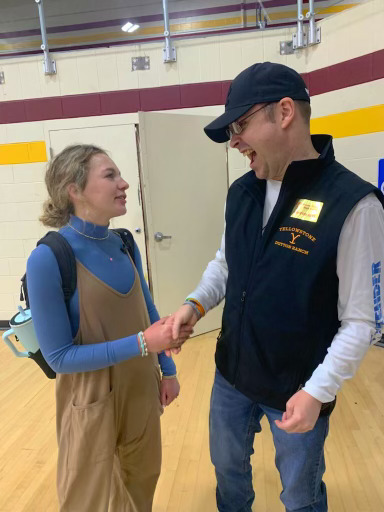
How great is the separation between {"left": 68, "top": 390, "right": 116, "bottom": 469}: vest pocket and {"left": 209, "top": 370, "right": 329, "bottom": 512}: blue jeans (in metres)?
0.39

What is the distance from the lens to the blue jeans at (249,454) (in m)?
1.10

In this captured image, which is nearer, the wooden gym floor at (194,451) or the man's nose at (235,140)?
the man's nose at (235,140)

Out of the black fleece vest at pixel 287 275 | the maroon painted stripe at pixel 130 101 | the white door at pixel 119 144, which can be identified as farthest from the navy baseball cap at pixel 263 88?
the white door at pixel 119 144

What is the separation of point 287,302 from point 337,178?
0.36m

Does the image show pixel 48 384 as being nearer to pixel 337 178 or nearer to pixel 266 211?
pixel 266 211

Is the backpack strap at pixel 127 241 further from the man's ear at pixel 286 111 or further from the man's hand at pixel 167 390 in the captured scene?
the man's ear at pixel 286 111

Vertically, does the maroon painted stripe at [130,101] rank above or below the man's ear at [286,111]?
above

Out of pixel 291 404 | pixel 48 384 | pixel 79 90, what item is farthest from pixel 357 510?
pixel 79 90

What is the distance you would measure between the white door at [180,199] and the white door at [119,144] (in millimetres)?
423

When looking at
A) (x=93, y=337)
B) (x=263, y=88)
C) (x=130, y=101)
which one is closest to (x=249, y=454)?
(x=93, y=337)

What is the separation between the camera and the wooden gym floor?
5.85 feet

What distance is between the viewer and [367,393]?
2570mm

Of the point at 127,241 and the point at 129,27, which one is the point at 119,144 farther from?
the point at 129,27

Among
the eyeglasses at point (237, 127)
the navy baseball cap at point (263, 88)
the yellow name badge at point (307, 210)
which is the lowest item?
the yellow name badge at point (307, 210)
